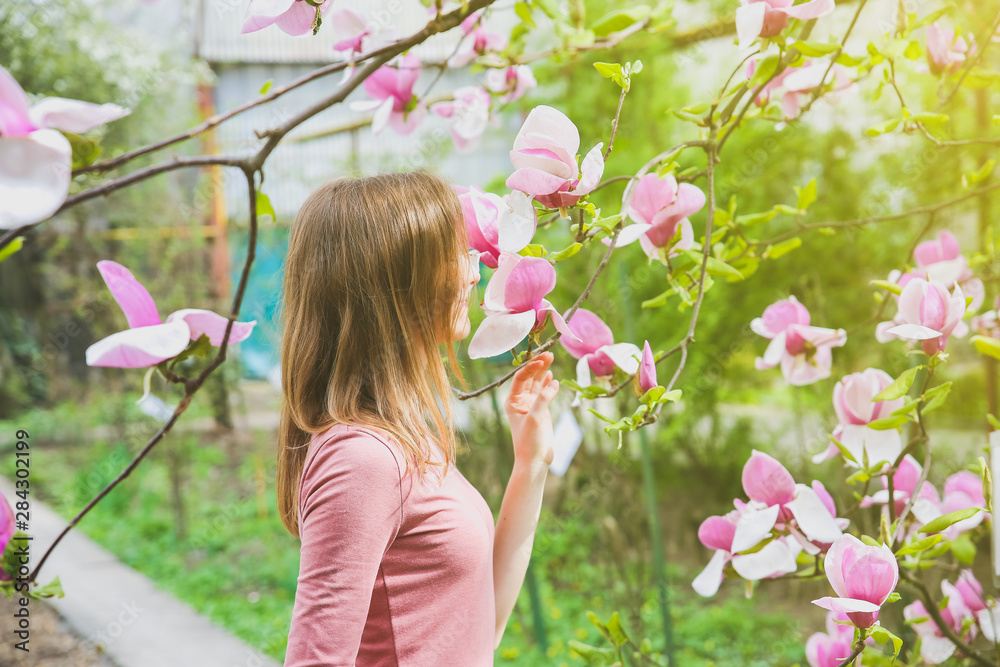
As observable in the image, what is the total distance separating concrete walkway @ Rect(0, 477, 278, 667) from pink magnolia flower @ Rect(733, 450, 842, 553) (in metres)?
1.55

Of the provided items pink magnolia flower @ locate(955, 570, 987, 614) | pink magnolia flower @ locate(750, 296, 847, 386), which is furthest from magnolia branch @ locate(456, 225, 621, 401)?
pink magnolia flower @ locate(955, 570, 987, 614)

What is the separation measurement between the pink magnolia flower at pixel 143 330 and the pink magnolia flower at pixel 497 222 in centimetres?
22

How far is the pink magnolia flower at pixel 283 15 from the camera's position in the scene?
1.75 ft

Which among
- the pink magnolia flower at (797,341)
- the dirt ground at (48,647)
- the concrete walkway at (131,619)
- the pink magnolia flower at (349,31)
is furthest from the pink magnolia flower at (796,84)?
the dirt ground at (48,647)

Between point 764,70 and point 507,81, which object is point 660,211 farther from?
point 507,81

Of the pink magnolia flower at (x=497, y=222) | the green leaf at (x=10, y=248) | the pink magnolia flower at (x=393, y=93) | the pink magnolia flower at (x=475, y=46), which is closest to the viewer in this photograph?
the green leaf at (x=10, y=248)

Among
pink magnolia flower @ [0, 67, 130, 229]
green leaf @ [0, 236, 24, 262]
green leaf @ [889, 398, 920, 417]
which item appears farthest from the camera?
green leaf @ [889, 398, 920, 417]

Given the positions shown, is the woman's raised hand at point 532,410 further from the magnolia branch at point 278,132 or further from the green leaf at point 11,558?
the green leaf at point 11,558

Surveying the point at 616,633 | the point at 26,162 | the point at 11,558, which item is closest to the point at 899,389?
the point at 616,633

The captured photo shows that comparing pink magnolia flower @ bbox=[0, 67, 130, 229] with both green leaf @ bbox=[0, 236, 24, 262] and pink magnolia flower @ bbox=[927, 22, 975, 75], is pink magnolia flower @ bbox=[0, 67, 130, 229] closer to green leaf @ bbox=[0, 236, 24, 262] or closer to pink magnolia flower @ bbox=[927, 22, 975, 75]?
green leaf @ bbox=[0, 236, 24, 262]

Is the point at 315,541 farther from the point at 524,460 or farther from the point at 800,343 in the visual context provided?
the point at 800,343

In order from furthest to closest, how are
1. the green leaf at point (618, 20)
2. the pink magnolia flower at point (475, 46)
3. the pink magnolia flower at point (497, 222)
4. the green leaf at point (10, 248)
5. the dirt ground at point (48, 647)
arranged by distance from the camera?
the dirt ground at point (48, 647) < the pink magnolia flower at point (475, 46) < the green leaf at point (618, 20) < the pink magnolia flower at point (497, 222) < the green leaf at point (10, 248)

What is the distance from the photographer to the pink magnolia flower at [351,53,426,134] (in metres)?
0.94

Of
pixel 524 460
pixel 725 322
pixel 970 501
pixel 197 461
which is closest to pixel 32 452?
pixel 197 461
